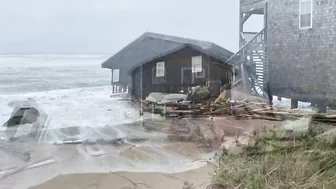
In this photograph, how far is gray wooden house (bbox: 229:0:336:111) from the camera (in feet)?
7.07

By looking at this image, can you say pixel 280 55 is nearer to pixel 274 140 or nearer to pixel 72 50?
pixel 274 140

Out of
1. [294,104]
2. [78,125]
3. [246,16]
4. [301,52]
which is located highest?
[246,16]

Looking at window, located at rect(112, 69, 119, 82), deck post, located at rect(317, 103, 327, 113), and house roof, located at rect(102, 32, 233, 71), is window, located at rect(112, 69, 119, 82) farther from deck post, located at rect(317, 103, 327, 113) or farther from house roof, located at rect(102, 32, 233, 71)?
deck post, located at rect(317, 103, 327, 113)

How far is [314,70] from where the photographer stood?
2.17 meters

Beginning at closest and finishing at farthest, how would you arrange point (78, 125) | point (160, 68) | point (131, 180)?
point (131, 180) → point (78, 125) → point (160, 68)

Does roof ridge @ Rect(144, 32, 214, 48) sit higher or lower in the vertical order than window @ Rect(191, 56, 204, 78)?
higher

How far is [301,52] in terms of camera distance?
7.18 feet

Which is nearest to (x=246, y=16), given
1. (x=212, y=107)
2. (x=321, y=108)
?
(x=212, y=107)

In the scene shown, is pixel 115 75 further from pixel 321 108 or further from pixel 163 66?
pixel 321 108

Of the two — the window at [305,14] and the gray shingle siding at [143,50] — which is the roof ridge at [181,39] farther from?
the window at [305,14]

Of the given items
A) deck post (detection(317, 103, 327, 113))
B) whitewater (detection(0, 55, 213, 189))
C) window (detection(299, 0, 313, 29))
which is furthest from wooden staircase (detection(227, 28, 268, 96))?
whitewater (detection(0, 55, 213, 189))

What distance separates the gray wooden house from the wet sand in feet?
2.06

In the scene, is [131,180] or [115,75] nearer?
[131,180]

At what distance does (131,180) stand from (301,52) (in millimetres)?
1176
